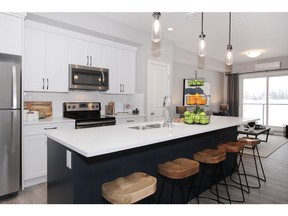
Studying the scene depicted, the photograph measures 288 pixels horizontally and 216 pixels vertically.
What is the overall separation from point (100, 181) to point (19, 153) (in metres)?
1.56

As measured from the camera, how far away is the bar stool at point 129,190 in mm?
1294

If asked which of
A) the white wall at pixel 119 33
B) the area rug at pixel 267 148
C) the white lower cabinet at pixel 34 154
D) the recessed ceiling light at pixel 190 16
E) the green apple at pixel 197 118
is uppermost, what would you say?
the recessed ceiling light at pixel 190 16

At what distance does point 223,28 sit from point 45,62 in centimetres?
357

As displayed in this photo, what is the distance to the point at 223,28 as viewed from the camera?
4.23 m

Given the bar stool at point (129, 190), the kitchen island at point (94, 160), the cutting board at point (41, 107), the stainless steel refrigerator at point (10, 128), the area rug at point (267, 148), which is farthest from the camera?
the area rug at point (267, 148)

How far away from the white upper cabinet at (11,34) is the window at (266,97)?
8025 mm

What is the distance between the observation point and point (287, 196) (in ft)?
8.44

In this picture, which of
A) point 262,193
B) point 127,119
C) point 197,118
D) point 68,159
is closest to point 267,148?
point 262,193

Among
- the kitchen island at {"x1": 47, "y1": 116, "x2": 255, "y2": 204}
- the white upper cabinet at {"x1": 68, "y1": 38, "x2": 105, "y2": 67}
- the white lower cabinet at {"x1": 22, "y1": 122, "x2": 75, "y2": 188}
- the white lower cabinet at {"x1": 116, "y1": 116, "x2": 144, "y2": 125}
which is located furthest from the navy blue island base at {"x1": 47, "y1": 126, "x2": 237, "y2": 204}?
the white upper cabinet at {"x1": 68, "y1": 38, "x2": 105, "y2": 67}

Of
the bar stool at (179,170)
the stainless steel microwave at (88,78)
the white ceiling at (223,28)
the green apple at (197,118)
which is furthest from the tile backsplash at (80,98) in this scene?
the bar stool at (179,170)

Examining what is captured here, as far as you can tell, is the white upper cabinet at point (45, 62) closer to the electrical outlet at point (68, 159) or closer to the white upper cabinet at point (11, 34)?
the white upper cabinet at point (11, 34)

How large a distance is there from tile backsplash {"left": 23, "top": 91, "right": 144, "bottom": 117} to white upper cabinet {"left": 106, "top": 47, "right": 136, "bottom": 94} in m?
0.26

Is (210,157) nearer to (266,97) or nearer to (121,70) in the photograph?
(121,70)
